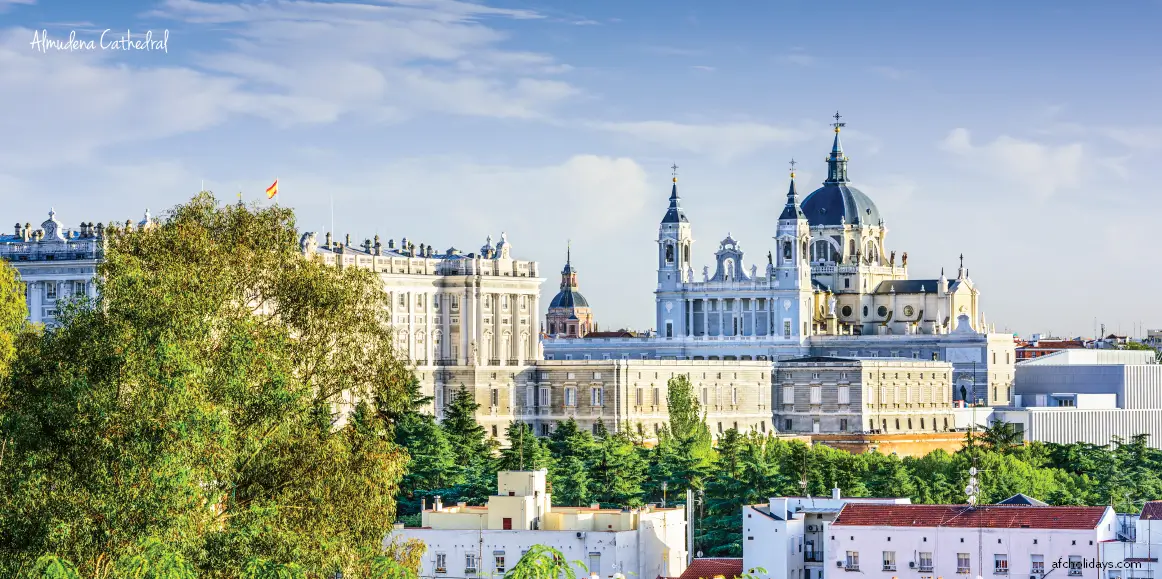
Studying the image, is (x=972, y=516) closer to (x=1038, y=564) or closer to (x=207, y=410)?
(x=1038, y=564)

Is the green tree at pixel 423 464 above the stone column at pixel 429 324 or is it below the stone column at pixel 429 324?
below

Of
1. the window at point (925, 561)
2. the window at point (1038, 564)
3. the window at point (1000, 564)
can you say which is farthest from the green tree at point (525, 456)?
the window at point (1038, 564)

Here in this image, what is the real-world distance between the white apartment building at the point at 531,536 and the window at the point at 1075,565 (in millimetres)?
15162

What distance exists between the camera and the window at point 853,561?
72.8 meters

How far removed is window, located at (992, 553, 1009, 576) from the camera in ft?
230

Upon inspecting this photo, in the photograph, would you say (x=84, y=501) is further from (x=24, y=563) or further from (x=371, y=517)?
(x=371, y=517)

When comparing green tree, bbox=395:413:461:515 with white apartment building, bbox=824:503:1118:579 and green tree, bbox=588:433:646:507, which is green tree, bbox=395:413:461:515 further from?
white apartment building, bbox=824:503:1118:579

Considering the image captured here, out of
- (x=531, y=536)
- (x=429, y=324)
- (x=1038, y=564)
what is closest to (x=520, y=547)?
(x=531, y=536)

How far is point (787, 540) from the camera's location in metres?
77.1

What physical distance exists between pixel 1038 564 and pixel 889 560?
14.4 ft

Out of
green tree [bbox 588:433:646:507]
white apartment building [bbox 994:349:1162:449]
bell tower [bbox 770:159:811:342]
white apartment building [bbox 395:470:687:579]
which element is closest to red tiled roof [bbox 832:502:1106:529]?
white apartment building [bbox 395:470:687:579]

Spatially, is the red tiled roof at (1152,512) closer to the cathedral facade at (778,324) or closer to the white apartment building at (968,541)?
the white apartment building at (968,541)

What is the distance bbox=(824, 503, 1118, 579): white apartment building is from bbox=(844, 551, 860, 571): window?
0.09 feet

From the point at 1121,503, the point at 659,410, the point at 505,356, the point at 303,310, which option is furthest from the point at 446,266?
the point at 303,310
